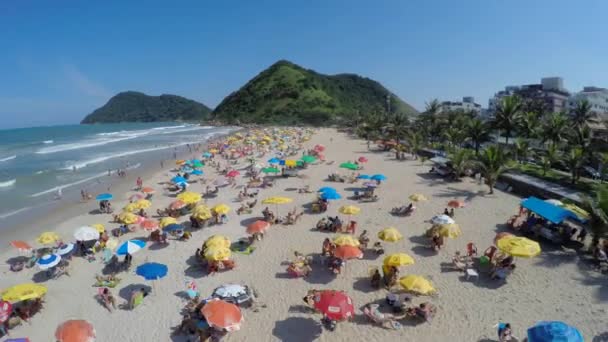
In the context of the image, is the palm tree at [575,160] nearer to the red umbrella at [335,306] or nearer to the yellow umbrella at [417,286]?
the yellow umbrella at [417,286]

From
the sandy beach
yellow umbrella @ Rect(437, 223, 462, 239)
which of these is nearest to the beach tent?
the sandy beach

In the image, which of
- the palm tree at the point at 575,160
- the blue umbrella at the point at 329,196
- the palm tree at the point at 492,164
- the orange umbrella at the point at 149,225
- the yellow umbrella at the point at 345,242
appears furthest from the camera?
the palm tree at the point at 575,160

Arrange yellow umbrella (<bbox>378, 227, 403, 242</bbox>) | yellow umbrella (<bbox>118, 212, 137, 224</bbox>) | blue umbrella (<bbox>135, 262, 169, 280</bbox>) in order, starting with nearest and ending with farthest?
1. blue umbrella (<bbox>135, 262, 169, 280</bbox>)
2. yellow umbrella (<bbox>378, 227, 403, 242</bbox>)
3. yellow umbrella (<bbox>118, 212, 137, 224</bbox>)

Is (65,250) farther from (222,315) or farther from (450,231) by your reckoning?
(450,231)

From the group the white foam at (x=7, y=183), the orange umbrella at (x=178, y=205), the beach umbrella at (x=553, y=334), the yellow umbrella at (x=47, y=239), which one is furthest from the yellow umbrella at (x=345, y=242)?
the white foam at (x=7, y=183)

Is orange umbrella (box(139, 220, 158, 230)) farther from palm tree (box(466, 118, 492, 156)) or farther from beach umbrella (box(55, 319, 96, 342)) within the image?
palm tree (box(466, 118, 492, 156))

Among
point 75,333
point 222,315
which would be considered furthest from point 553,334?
point 75,333
